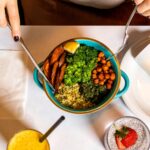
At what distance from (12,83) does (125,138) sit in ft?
1.04

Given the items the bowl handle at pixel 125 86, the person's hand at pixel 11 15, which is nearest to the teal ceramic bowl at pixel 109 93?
the bowl handle at pixel 125 86

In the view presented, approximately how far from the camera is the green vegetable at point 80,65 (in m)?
0.76

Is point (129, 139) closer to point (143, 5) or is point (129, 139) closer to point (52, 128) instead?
point (52, 128)

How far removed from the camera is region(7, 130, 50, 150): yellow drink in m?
0.72

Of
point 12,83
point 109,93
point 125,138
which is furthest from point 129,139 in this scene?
point 12,83

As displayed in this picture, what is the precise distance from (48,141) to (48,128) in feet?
0.11

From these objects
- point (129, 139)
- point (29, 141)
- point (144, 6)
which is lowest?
point (29, 141)

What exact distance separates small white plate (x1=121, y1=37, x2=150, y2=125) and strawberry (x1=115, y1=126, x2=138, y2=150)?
3.3 inches

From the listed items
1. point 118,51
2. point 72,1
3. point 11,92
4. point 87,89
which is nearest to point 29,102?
point 11,92

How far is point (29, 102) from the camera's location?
2.69 ft

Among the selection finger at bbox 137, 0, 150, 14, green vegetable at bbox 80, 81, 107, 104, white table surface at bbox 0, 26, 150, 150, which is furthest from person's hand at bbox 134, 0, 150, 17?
green vegetable at bbox 80, 81, 107, 104

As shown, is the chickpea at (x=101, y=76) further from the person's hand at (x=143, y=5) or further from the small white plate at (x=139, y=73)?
the person's hand at (x=143, y=5)

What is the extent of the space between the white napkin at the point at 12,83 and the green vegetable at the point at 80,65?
0.14 meters

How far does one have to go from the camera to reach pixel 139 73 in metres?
0.85
